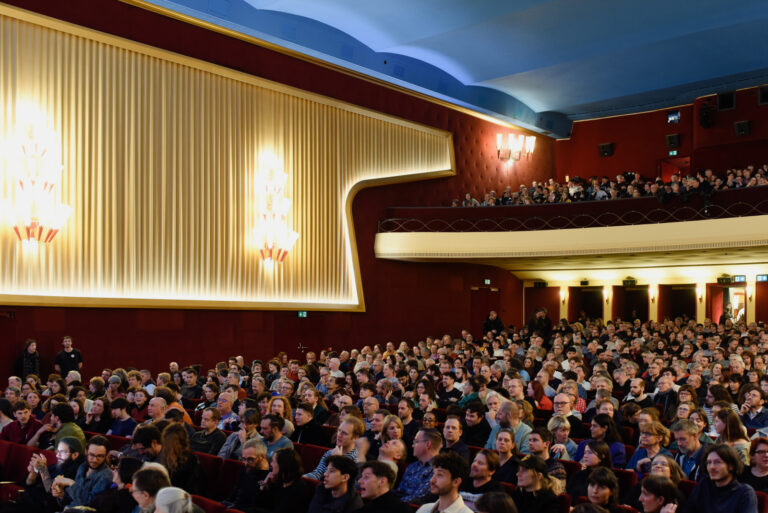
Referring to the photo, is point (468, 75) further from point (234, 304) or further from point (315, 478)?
point (315, 478)

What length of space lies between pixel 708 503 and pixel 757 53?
1565 cm

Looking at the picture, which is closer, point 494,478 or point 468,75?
point 494,478

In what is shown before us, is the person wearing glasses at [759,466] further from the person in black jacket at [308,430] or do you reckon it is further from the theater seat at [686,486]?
the person in black jacket at [308,430]

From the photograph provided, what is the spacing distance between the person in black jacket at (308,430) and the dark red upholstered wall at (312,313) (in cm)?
661

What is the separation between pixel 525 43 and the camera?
1628 centimetres

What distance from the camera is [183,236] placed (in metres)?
12.9

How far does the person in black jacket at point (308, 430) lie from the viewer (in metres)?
5.86

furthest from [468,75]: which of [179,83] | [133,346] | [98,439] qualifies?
[98,439]

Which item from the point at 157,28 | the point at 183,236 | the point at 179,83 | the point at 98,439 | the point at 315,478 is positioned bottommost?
the point at 315,478

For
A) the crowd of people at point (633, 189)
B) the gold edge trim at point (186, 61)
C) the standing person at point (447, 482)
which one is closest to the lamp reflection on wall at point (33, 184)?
the gold edge trim at point (186, 61)

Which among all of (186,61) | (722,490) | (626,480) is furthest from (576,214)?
(722,490)

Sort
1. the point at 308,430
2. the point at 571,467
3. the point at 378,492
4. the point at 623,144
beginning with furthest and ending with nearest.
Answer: the point at 623,144 < the point at 308,430 < the point at 571,467 < the point at 378,492

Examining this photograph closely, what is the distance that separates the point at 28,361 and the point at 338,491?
812 cm

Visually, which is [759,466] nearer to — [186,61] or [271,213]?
[271,213]
